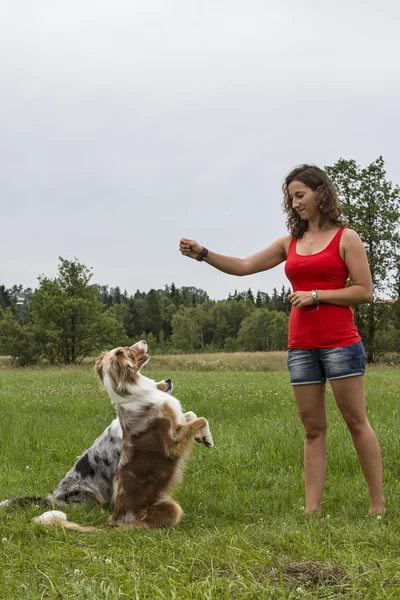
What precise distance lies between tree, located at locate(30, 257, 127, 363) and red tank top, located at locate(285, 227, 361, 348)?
41.6 meters

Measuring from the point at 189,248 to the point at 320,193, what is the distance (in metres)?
1.34

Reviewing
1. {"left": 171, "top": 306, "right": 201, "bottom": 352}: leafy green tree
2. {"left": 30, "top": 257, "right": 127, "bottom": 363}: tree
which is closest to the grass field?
{"left": 30, "top": 257, "right": 127, "bottom": 363}: tree

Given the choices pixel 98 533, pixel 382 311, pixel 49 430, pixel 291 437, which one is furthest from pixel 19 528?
pixel 382 311

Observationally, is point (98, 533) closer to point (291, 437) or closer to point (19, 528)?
point (19, 528)

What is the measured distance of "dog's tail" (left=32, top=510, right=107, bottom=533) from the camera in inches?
184

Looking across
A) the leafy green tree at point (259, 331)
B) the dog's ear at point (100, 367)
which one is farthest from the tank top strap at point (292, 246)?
the leafy green tree at point (259, 331)

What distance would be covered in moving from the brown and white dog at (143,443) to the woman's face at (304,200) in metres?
1.97

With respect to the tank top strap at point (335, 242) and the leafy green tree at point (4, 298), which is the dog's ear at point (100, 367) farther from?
the leafy green tree at point (4, 298)

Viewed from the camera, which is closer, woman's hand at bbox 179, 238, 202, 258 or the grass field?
the grass field

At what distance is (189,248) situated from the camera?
5508 mm

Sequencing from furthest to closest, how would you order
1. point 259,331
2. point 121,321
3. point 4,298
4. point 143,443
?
point 4,298, point 259,331, point 121,321, point 143,443

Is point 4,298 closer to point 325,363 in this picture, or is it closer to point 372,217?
point 372,217

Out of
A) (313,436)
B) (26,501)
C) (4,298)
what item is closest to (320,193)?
(313,436)

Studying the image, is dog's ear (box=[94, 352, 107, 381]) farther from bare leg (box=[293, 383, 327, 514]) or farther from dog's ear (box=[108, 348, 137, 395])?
bare leg (box=[293, 383, 327, 514])
